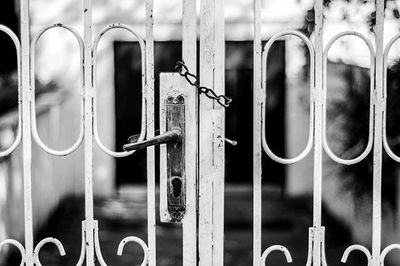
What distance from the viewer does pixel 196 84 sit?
60.7 inches

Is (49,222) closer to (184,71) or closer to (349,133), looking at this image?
(349,133)

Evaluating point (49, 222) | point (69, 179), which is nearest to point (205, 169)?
point (49, 222)

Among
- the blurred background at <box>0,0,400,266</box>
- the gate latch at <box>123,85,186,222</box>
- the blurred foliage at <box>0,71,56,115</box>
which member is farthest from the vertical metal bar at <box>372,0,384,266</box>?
the blurred foliage at <box>0,71,56,115</box>

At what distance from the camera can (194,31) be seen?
1.60 meters

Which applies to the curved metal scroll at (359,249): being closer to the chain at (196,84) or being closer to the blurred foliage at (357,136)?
the chain at (196,84)

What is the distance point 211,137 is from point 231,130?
493cm

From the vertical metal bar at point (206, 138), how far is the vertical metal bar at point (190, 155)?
0.09 feet

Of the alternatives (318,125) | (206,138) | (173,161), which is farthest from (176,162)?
(318,125)

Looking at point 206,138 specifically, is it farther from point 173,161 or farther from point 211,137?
point 173,161

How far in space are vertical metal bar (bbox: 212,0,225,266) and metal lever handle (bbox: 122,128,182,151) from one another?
15cm

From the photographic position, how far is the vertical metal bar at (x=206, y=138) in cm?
160

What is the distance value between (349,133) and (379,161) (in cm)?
193

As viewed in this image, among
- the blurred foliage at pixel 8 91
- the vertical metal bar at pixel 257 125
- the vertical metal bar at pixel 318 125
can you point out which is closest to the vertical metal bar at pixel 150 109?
the vertical metal bar at pixel 257 125

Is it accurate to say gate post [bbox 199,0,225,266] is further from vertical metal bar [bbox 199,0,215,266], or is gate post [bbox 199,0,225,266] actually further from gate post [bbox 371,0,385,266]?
gate post [bbox 371,0,385,266]
